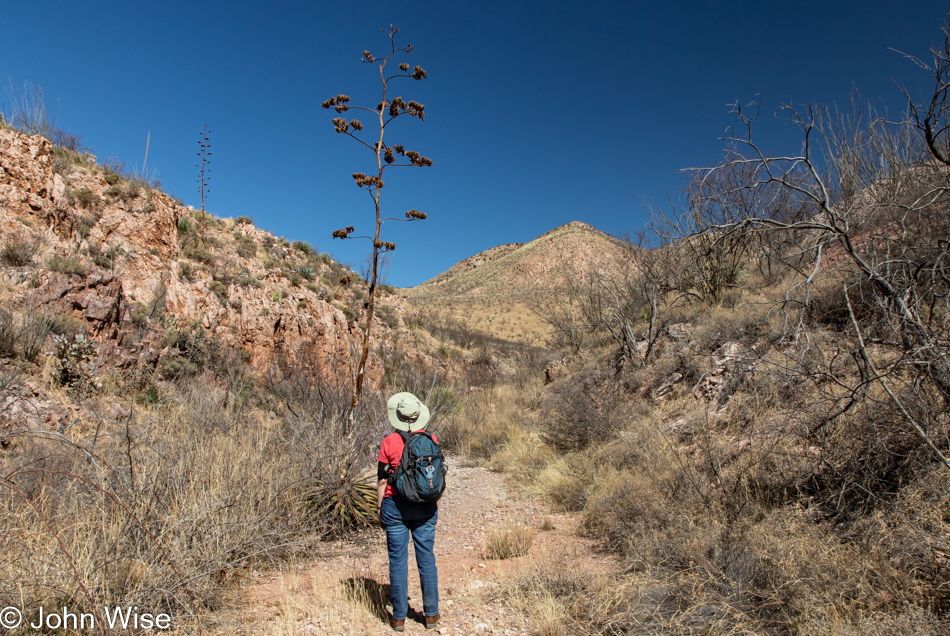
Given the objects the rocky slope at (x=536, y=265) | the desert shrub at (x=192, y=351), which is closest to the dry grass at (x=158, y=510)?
the desert shrub at (x=192, y=351)

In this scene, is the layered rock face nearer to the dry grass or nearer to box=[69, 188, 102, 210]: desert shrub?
box=[69, 188, 102, 210]: desert shrub

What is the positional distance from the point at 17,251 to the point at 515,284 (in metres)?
63.0

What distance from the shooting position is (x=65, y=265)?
8.46 meters

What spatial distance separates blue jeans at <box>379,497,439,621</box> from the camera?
10.6ft

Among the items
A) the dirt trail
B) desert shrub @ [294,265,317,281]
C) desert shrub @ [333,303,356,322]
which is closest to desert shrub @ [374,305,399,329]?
desert shrub @ [333,303,356,322]

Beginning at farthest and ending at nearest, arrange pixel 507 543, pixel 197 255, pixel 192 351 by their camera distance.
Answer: pixel 197 255, pixel 192 351, pixel 507 543

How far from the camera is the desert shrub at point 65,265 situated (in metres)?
8.38

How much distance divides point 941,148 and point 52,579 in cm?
1213

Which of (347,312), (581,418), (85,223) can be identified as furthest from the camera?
(347,312)

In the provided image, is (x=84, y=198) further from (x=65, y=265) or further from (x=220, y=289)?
(x=220, y=289)

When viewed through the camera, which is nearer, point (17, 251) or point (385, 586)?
point (385, 586)

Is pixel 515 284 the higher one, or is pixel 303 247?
pixel 515 284

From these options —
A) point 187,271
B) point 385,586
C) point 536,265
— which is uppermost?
point 536,265

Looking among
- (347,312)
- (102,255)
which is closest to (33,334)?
(102,255)
